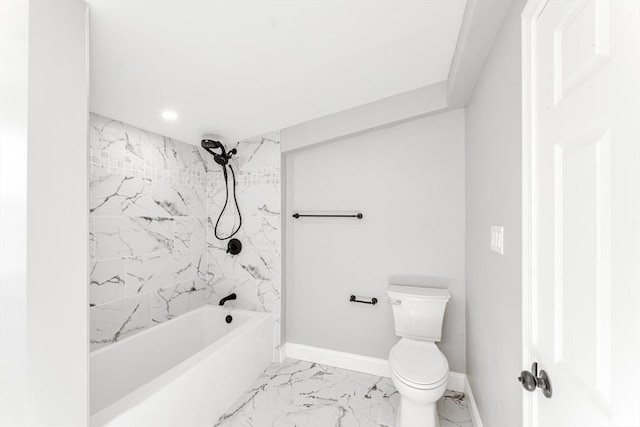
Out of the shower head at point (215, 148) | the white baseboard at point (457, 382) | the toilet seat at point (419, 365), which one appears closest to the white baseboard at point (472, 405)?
the white baseboard at point (457, 382)

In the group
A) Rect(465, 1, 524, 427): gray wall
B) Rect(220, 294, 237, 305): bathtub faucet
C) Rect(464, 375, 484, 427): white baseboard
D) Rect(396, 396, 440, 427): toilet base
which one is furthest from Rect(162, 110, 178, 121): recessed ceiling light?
Rect(464, 375, 484, 427): white baseboard

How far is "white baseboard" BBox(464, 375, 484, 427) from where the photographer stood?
68.1 inches

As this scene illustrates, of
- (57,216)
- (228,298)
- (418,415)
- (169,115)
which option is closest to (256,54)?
(169,115)

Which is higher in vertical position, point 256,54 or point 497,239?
point 256,54

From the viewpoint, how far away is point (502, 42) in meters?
1.25

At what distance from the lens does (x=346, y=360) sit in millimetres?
2496

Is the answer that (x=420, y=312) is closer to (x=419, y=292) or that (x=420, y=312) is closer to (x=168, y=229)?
(x=419, y=292)

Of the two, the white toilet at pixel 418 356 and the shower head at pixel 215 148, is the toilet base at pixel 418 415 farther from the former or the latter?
the shower head at pixel 215 148

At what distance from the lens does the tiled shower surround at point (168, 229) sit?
1981 millimetres

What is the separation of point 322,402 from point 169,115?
7.64 ft

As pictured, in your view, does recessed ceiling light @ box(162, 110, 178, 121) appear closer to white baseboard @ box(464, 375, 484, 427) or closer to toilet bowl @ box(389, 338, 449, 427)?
toilet bowl @ box(389, 338, 449, 427)
